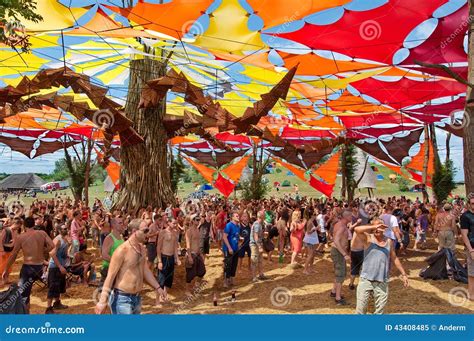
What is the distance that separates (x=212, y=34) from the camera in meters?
7.58

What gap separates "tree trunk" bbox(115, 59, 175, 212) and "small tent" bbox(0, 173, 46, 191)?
51023mm

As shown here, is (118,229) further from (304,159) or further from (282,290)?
(304,159)

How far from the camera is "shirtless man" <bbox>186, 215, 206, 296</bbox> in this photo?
7.05m

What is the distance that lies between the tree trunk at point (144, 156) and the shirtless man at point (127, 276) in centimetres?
724

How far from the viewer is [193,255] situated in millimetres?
7191

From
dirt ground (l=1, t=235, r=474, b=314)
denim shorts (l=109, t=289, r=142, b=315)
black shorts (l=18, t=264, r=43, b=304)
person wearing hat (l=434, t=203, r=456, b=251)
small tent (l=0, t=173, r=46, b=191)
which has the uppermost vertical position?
small tent (l=0, t=173, r=46, b=191)

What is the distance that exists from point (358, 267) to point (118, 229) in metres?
4.79

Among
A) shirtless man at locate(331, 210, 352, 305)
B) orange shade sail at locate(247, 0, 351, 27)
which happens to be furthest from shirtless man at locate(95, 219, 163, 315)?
orange shade sail at locate(247, 0, 351, 27)

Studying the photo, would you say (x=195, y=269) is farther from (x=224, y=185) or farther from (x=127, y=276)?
(x=224, y=185)

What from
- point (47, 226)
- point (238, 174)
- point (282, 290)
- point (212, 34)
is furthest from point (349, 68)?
point (238, 174)

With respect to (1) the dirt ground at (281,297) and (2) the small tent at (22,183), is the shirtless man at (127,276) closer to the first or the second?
(1) the dirt ground at (281,297)

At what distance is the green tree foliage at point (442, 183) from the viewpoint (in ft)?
56.6

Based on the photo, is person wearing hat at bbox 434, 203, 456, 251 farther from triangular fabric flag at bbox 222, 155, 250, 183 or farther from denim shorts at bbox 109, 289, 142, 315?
triangular fabric flag at bbox 222, 155, 250, 183

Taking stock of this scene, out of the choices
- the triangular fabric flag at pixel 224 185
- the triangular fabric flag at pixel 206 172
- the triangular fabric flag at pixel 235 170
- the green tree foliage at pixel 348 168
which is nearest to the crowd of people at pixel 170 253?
the green tree foliage at pixel 348 168
